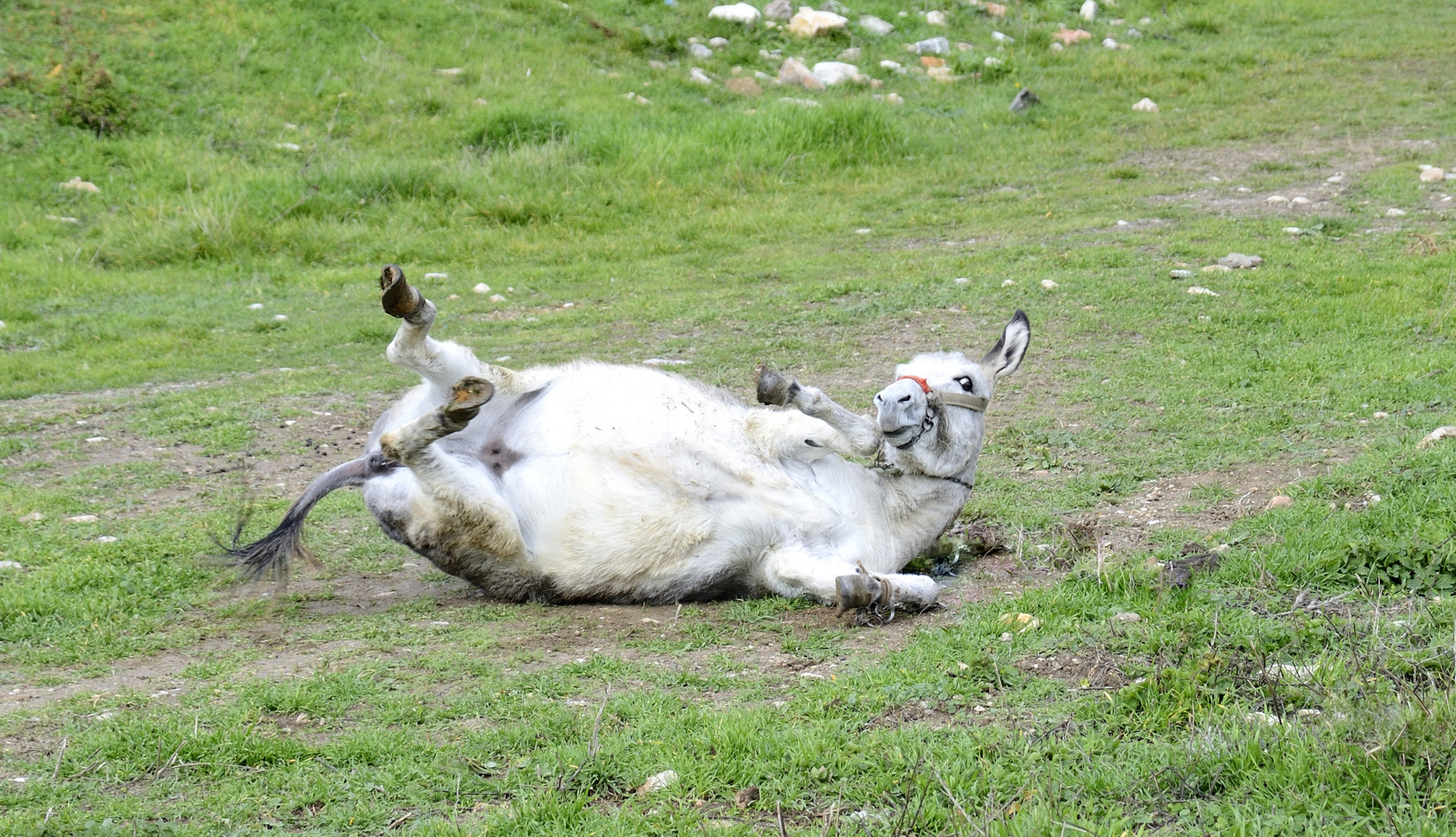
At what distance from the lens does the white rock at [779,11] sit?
1769 cm

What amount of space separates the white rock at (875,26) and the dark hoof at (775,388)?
1416 centimetres

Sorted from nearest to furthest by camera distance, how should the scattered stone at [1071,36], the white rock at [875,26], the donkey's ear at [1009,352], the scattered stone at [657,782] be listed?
the scattered stone at [657,782] < the donkey's ear at [1009,352] < the white rock at [875,26] < the scattered stone at [1071,36]

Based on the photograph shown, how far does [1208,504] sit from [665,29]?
13.3 metres

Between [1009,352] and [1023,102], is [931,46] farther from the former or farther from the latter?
[1009,352]

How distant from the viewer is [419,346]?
4.91 metres

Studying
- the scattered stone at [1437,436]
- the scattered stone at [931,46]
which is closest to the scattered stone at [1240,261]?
the scattered stone at [1437,436]

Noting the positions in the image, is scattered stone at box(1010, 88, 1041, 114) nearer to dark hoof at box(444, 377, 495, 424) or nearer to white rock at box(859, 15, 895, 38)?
white rock at box(859, 15, 895, 38)

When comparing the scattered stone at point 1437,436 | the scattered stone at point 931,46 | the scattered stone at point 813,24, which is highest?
the scattered stone at point 813,24

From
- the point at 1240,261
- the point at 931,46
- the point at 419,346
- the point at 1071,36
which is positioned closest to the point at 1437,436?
the point at 419,346

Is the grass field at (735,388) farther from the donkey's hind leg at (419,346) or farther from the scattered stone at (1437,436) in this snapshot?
the donkey's hind leg at (419,346)

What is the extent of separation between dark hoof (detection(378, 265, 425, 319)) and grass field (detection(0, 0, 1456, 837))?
1.21 metres

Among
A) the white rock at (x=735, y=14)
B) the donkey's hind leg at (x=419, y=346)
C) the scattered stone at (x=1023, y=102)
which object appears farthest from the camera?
the white rock at (x=735, y=14)

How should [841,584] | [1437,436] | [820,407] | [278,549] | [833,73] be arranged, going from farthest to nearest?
[833,73], [1437,436], [820,407], [278,549], [841,584]

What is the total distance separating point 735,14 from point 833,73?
2.10 m
